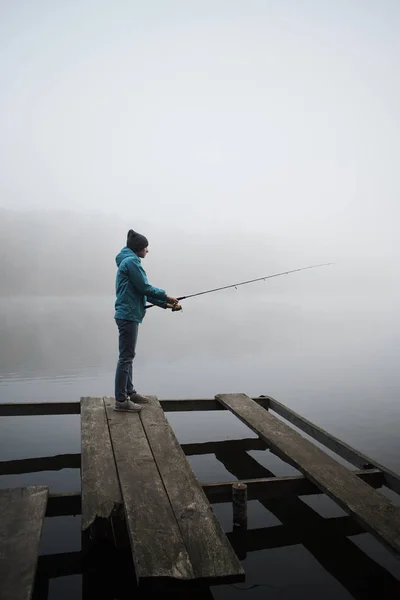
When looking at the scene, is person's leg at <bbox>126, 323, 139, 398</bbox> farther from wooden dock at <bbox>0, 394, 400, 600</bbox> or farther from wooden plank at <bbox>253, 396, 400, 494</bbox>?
wooden plank at <bbox>253, 396, 400, 494</bbox>

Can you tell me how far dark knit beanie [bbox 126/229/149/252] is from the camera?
7412 millimetres

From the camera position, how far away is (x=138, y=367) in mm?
21891

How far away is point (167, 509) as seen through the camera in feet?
14.2

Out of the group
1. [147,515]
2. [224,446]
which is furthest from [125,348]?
[224,446]

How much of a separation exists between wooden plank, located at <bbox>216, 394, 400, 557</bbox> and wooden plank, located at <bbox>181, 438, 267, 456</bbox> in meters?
1.52

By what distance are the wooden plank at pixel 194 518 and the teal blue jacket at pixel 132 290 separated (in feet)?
6.01

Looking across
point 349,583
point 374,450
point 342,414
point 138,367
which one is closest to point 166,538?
point 349,583

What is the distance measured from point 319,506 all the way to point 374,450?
3.48 metres

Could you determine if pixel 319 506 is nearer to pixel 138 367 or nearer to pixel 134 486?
pixel 134 486

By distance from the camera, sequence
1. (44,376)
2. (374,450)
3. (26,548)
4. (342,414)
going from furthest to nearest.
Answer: (44,376) → (342,414) → (374,450) → (26,548)

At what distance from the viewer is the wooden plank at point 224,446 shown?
→ 9.10m

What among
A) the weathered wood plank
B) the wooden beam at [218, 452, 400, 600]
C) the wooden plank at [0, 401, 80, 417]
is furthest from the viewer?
the wooden plank at [0, 401, 80, 417]

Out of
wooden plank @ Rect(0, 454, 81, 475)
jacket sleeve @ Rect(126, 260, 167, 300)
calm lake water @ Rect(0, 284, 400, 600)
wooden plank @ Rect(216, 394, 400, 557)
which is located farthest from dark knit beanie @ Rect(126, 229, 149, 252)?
wooden plank @ Rect(0, 454, 81, 475)

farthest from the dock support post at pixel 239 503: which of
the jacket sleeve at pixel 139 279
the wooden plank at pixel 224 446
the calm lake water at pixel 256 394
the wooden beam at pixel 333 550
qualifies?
the wooden plank at pixel 224 446
